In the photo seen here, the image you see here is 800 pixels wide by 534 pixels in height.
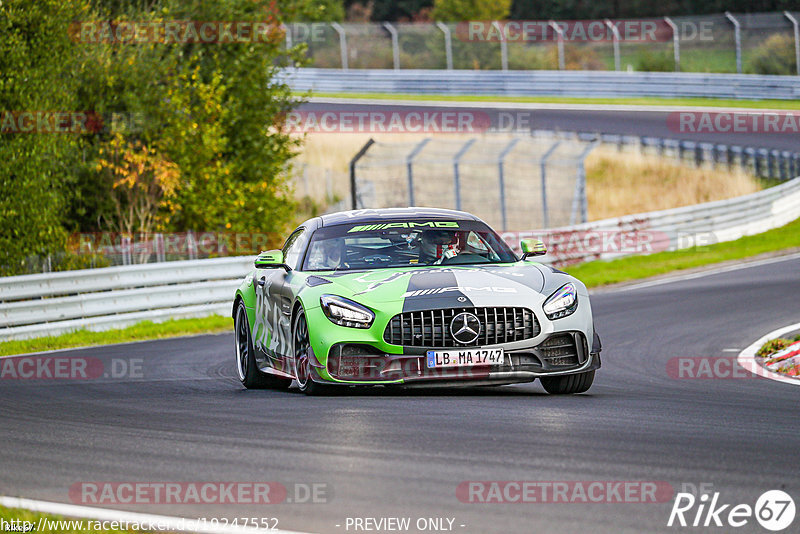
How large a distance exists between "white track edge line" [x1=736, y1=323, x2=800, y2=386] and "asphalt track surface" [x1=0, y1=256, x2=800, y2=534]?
1.02 ft

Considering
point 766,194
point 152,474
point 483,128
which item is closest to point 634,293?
point 766,194

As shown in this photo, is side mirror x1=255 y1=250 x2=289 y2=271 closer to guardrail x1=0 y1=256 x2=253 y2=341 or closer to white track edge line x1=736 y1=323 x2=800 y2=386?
white track edge line x1=736 y1=323 x2=800 y2=386

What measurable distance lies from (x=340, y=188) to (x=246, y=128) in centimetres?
787

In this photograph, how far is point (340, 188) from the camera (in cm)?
3559

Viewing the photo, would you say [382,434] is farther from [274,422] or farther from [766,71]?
[766,71]

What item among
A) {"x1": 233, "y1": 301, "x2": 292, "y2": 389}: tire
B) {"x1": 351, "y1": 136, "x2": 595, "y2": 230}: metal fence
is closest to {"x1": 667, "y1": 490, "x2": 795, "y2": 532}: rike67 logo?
{"x1": 233, "y1": 301, "x2": 292, "y2": 389}: tire

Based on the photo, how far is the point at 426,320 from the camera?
28.0 feet

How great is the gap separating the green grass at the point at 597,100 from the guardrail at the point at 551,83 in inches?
7.5

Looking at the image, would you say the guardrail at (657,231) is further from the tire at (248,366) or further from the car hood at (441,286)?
the car hood at (441,286)

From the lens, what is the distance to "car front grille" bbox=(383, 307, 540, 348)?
27.9 feet

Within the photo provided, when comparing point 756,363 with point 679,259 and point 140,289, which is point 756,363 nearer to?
point 140,289

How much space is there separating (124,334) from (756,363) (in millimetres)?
9562

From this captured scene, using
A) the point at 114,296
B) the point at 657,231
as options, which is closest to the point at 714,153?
the point at 657,231

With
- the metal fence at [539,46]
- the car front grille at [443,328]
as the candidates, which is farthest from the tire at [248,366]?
the metal fence at [539,46]
